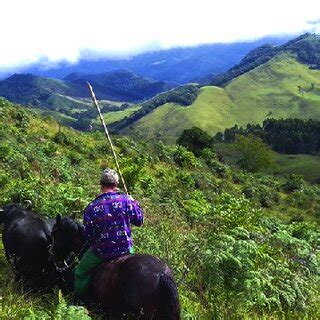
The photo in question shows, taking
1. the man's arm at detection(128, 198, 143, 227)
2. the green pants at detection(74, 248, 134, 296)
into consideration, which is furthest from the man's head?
the green pants at detection(74, 248, 134, 296)

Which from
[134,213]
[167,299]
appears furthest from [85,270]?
[167,299]

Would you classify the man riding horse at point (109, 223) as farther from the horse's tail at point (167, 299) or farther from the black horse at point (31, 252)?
the black horse at point (31, 252)

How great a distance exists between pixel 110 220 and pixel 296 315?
329cm

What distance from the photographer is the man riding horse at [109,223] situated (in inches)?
294

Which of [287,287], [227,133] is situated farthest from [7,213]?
[227,133]

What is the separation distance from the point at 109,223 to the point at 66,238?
71.3 inches

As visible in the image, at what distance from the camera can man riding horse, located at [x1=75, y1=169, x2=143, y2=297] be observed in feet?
Answer: 24.5

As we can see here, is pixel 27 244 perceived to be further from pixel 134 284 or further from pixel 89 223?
pixel 134 284

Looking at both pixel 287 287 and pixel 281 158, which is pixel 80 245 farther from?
pixel 281 158

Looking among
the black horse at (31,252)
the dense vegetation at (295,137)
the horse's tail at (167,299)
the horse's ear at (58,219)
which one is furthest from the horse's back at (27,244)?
the dense vegetation at (295,137)

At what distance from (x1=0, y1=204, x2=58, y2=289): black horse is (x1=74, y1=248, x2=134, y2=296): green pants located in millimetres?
1375

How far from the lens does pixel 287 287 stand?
27.6ft

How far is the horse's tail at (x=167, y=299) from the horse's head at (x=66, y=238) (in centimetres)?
292

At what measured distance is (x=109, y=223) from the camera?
24.5 feet
